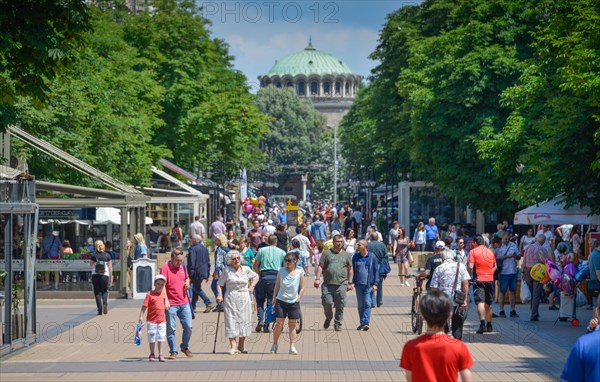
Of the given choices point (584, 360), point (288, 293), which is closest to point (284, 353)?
point (288, 293)

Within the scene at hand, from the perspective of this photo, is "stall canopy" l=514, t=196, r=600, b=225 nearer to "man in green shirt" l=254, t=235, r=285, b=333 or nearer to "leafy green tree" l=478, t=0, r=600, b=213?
"leafy green tree" l=478, t=0, r=600, b=213

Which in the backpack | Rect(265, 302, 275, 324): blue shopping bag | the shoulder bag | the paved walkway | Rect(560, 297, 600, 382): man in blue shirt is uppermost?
Rect(560, 297, 600, 382): man in blue shirt

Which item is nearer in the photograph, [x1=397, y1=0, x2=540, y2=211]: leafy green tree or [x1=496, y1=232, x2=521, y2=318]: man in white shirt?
[x1=496, y1=232, x2=521, y2=318]: man in white shirt

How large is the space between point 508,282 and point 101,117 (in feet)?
56.9

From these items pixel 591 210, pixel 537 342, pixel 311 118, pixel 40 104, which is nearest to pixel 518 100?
pixel 591 210

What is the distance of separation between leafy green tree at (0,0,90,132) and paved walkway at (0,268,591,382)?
11.0 ft

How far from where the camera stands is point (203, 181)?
194ft

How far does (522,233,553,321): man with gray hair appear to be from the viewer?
72.6 ft

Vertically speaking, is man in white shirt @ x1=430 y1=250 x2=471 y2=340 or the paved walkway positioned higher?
man in white shirt @ x1=430 y1=250 x2=471 y2=340

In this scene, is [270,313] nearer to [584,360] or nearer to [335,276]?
[335,276]

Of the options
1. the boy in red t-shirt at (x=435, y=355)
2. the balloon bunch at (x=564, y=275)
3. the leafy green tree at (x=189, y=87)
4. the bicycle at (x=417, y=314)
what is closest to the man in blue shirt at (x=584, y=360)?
the boy in red t-shirt at (x=435, y=355)

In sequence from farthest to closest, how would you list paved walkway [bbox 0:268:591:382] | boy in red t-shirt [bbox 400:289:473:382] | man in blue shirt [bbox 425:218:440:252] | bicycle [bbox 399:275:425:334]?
man in blue shirt [bbox 425:218:440:252] < bicycle [bbox 399:275:425:334] < paved walkway [bbox 0:268:591:382] < boy in red t-shirt [bbox 400:289:473:382]

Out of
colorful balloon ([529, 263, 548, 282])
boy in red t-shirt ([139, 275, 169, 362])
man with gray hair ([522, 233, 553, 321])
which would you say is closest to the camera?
boy in red t-shirt ([139, 275, 169, 362])

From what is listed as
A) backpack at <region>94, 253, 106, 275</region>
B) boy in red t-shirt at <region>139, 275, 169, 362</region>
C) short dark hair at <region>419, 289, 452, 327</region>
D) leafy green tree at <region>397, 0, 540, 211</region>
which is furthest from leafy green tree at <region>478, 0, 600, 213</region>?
A: short dark hair at <region>419, 289, 452, 327</region>
